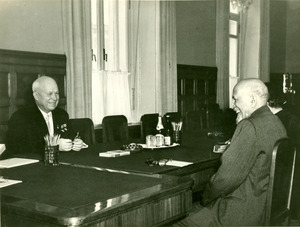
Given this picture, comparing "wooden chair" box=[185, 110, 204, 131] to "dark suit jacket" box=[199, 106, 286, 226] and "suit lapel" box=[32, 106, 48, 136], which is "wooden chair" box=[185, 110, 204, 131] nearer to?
"suit lapel" box=[32, 106, 48, 136]

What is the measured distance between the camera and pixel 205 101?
830 centimetres

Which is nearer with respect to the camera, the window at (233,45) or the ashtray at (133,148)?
the ashtray at (133,148)

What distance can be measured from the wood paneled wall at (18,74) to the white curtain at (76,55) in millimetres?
237

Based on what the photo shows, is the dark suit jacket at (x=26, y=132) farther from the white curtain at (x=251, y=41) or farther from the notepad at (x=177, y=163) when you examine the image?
the white curtain at (x=251, y=41)

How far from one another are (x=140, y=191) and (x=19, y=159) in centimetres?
136

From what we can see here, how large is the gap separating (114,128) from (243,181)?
2.42 m

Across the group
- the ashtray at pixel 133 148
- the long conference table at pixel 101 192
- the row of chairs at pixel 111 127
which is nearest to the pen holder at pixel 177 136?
the ashtray at pixel 133 148

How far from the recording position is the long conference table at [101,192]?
1685 mm

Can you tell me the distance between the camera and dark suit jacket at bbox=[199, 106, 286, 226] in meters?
2.24

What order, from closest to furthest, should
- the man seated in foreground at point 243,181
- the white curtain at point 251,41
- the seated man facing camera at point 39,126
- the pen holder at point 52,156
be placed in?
1. the man seated in foreground at point 243,181
2. the pen holder at point 52,156
3. the seated man facing camera at point 39,126
4. the white curtain at point 251,41

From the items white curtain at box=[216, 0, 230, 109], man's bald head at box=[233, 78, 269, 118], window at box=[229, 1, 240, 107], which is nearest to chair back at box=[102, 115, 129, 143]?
man's bald head at box=[233, 78, 269, 118]

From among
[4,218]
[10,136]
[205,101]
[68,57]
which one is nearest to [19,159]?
[10,136]

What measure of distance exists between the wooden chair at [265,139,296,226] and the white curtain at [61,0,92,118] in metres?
3.37

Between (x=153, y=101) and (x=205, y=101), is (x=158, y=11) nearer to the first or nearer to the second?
(x=153, y=101)
